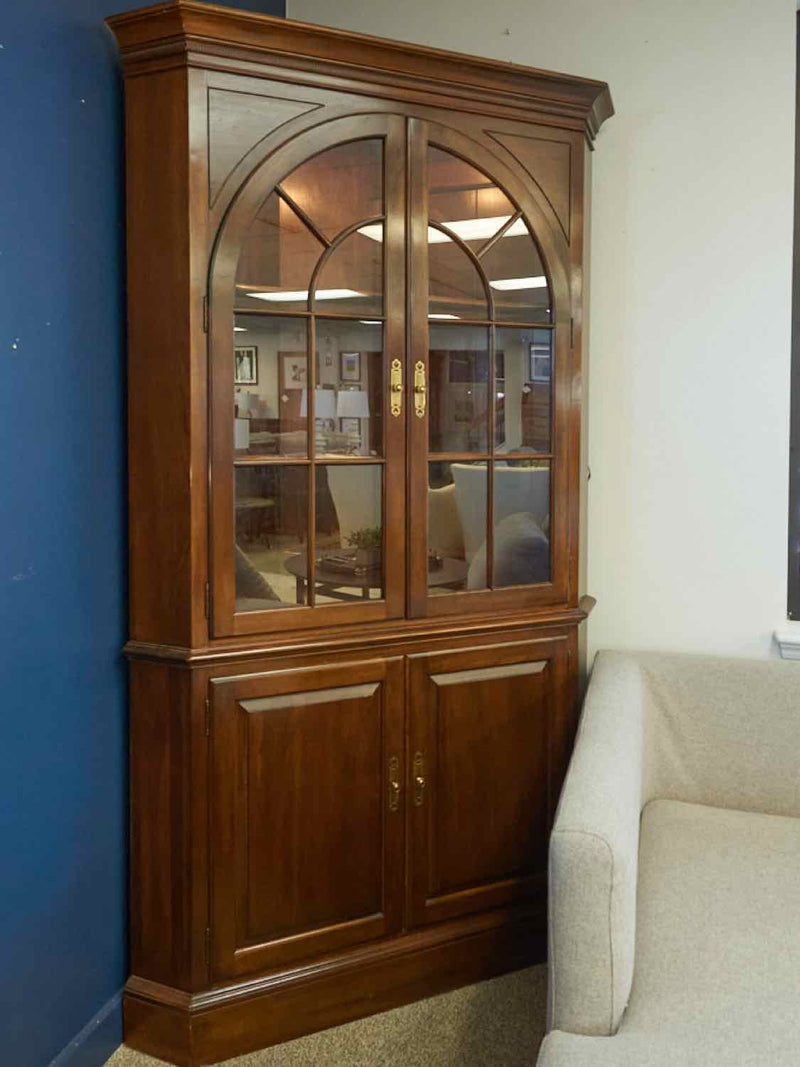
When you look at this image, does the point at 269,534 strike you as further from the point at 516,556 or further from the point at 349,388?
the point at 516,556

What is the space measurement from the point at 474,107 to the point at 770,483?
3.76ft

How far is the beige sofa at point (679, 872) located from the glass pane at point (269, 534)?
66 cm

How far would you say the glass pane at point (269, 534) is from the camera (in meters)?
2.05

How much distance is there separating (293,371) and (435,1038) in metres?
1.41

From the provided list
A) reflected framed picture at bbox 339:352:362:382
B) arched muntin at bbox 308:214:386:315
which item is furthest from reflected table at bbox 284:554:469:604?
arched muntin at bbox 308:214:386:315

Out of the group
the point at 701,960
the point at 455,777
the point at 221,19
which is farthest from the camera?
the point at 455,777

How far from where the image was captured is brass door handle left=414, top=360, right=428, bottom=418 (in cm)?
219

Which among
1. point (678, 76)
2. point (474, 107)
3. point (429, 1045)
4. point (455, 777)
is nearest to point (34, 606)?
point (455, 777)

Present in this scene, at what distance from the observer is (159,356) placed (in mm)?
2016

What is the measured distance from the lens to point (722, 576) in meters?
2.60

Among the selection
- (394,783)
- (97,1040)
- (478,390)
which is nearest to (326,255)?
(478,390)

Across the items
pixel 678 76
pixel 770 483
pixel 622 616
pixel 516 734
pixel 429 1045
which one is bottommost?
pixel 429 1045

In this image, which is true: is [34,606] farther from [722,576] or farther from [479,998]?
Result: [722,576]

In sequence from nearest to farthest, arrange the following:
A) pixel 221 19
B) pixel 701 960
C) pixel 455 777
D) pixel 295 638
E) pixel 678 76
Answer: pixel 701 960
pixel 221 19
pixel 295 638
pixel 455 777
pixel 678 76
